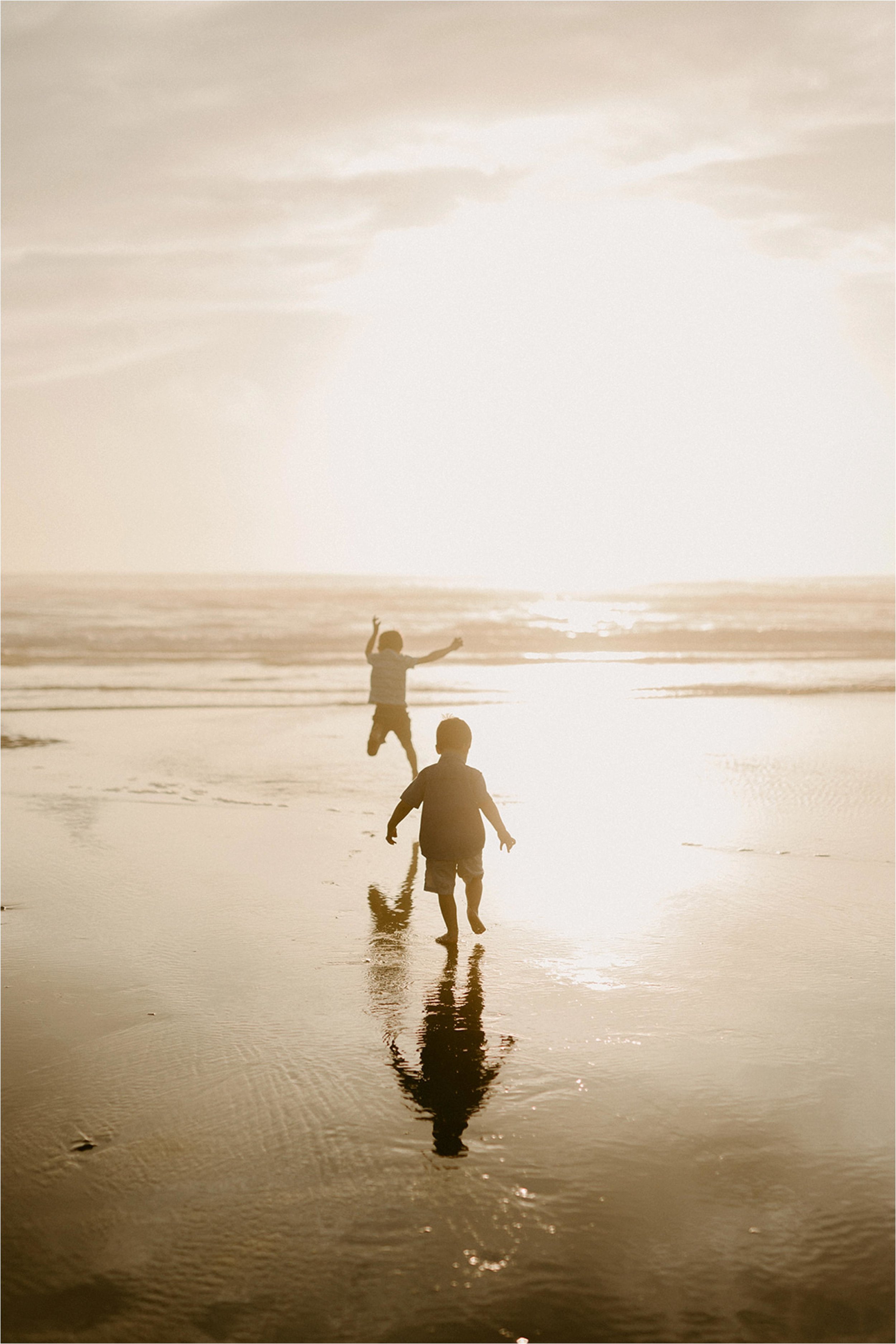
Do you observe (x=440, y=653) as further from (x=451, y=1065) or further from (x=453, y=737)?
(x=451, y=1065)

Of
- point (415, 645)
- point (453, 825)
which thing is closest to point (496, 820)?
point (453, 825)

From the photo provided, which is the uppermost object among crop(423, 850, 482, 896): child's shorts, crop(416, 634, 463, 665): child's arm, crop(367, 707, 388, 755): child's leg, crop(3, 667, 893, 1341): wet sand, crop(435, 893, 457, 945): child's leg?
crop(416, 634, 463, 665): child's arm

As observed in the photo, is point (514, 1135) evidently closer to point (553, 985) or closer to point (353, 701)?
point (553, 985)

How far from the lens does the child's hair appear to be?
692 cm

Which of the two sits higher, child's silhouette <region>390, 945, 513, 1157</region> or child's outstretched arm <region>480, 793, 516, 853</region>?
child's outstretched arm <region>480, 793, 516, 853</region>

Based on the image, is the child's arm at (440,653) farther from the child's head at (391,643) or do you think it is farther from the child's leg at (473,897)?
the child's leg at (473,897)

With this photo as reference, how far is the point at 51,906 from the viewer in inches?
293

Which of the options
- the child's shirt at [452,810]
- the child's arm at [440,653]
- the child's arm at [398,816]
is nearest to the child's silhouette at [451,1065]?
the child's shirt at [452,810]

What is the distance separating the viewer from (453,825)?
6758 millimetres

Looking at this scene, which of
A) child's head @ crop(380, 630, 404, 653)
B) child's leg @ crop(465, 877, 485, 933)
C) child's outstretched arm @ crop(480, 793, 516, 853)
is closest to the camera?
child's leg @ crop(465, 877, 485, 933)

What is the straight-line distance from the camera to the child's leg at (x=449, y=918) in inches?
265

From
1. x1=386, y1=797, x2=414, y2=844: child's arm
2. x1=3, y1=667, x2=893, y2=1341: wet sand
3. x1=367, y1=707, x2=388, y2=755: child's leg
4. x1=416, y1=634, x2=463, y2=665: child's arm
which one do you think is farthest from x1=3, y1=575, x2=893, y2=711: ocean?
x1=386, y1=797, x2=414, y2=844: child's arm

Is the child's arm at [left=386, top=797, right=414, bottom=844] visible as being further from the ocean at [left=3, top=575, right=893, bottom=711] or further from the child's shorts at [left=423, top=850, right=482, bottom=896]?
the ocean at [left=3, top=575, right=893, bottom=711]

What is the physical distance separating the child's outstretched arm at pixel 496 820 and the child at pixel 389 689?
4.17 m
